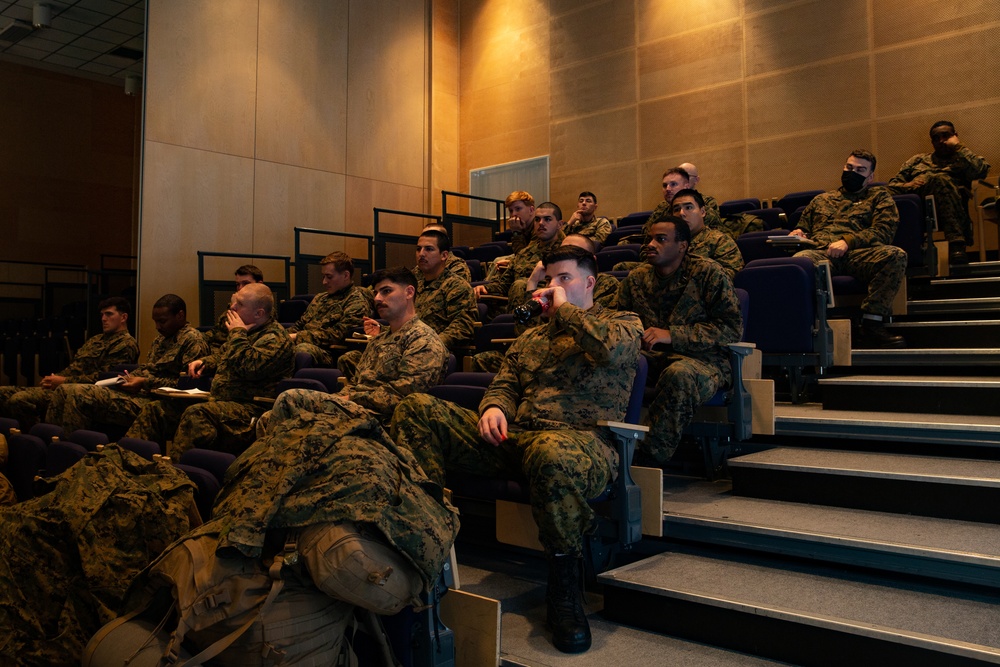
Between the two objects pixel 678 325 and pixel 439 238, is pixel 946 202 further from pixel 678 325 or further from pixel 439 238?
pixel 439 238

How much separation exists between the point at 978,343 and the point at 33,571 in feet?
11.9

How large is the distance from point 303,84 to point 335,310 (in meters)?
3.58

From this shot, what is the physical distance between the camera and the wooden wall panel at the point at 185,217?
20.2ft

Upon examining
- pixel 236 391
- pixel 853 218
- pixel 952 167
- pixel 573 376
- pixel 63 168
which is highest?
pixel 63 168

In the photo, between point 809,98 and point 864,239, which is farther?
point 809,98

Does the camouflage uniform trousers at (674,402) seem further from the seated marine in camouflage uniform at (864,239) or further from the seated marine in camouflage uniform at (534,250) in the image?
the seated marine in camouflage uniform at (534,250)

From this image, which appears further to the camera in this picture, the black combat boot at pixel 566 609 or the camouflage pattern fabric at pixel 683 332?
the camouflage pattern fabric at pixel 683 332

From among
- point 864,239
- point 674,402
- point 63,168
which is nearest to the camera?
point 674,402

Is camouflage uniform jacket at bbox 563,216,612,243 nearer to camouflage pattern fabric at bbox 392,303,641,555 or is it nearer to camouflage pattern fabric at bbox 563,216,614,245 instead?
camouflage pattern fabric at bbox 563,216,614,245

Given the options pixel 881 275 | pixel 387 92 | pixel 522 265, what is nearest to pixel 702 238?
pixel 881 275

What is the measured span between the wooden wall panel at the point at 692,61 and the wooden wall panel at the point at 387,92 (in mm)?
2479

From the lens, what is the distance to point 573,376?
2.22 metres

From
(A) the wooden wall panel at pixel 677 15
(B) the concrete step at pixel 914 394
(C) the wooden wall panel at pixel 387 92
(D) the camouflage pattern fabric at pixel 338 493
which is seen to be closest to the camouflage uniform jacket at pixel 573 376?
(D) the camouflage pattern fabric at pixel 338 493

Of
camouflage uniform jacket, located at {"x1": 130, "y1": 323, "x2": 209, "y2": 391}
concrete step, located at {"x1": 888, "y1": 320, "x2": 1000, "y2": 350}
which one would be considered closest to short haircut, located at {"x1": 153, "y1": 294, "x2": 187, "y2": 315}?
camouflage uniform jacket, located at {"x1": 130, "y1": 323, "x2": 209, "y2": 391}
